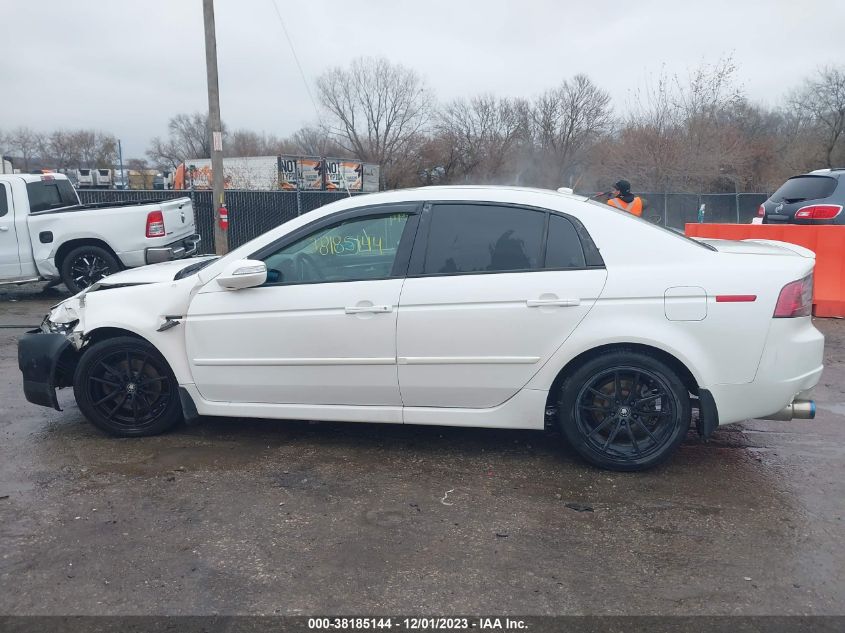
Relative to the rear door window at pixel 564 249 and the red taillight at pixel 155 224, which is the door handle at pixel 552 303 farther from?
the red taillight at pixel 155 224

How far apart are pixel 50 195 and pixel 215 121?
4789 millimetres

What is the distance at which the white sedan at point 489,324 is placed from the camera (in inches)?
155

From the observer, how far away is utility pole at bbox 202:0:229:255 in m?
14.7

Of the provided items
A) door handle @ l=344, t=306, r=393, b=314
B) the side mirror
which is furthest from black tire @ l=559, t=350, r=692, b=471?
the side mirror

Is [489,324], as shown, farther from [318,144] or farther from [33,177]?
[318,144]

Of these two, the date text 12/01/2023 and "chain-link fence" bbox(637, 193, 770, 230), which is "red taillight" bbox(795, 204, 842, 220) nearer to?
the date text 12/01/2023

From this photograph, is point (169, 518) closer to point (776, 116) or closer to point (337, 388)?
point (337, 388)

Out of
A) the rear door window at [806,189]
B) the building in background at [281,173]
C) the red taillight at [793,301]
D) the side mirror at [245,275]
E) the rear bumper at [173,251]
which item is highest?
the building in background at [281,173]

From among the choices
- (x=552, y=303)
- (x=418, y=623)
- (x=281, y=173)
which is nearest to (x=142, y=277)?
(x=552, y=303)

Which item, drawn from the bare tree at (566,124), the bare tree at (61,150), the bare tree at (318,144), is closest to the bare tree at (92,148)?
the bare tree at (61,150)

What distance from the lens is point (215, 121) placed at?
49.0 feet

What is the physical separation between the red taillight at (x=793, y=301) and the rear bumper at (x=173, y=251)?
7.98m

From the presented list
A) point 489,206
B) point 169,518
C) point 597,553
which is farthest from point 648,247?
point 169,518

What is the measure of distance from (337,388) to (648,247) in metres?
2.02
